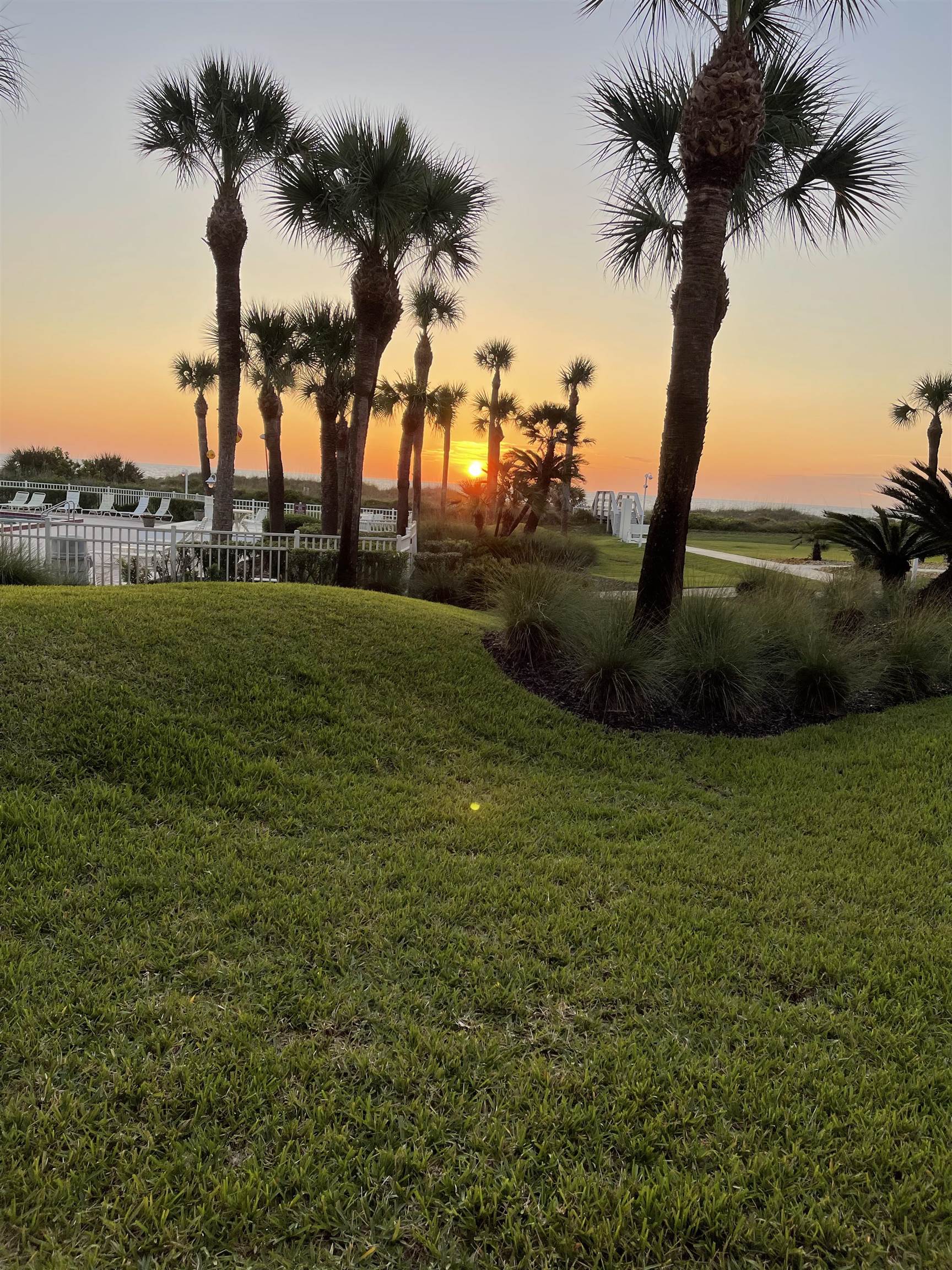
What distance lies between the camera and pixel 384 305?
1302cm

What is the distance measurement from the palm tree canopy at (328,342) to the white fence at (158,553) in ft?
25.3

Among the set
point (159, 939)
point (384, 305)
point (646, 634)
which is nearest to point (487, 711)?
point (646, 634)

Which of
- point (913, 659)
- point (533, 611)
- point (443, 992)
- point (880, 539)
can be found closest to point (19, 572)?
point (533, 611)

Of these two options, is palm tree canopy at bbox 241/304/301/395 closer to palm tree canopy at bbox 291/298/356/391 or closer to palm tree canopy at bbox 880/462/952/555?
palm tree canopy at bbox 291/298/356/391

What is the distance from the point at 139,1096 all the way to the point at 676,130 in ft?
38.3

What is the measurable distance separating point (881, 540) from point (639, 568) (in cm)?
1090

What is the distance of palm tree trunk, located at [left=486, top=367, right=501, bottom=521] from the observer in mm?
32656

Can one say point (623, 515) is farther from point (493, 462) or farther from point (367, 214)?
point (367, 214)

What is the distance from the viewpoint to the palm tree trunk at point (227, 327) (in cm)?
1528

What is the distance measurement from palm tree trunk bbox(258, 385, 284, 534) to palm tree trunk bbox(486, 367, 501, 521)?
10129 mm

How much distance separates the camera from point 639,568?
2253cm

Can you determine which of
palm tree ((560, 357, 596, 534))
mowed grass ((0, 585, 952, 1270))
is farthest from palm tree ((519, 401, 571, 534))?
mowed grass ((0, 585, 952, 1270))

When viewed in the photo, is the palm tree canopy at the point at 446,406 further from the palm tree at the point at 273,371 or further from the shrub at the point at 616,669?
the shrub at the point at 616,669

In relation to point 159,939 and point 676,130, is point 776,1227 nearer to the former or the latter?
point 159,939
